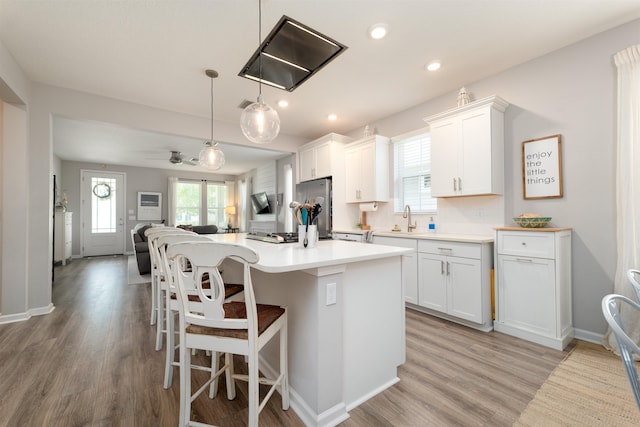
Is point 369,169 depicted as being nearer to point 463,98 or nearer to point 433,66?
point 463,98

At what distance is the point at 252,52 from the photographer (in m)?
2.59

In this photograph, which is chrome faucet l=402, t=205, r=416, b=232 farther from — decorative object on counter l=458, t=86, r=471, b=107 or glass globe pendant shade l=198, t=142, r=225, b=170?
glass globe pendant shade l=198, t=142, r=225, b=170

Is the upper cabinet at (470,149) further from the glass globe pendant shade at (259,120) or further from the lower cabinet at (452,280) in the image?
the glass globe pendant shade at (259,120)

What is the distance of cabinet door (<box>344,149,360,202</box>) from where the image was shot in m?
4.35

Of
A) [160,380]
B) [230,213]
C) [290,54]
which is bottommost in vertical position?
[160,380]

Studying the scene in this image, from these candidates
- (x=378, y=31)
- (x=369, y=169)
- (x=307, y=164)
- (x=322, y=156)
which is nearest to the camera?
(x=378, y=31)

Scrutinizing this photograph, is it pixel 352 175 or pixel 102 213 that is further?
pixel 102 213

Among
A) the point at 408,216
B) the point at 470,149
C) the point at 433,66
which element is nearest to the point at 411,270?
the point at 408,216

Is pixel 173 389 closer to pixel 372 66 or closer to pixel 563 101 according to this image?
pixel 372 66

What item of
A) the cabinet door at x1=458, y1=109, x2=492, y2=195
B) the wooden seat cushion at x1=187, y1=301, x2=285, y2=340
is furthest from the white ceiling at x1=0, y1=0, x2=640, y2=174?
the wooden seat cushion at x1=187, y1=301, x2=285, y2=340

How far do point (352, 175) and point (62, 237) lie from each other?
263 inches

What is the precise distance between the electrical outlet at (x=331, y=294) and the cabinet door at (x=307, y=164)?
3.63 meters

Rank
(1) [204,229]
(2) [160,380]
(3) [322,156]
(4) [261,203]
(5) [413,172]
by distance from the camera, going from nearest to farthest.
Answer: (2) [160,380], (5) [413,172], (3) [322,156], (1) [204,229], (4) [261,203]

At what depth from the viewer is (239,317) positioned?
1450mm
